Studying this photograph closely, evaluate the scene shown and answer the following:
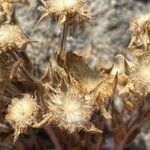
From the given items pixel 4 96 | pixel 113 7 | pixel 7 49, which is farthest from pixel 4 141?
pixel 113 7

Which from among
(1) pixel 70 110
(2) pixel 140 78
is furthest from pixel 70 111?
(2) pixel 140 78

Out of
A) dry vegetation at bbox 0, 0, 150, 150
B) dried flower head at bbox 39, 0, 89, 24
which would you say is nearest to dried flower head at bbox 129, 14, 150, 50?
dry vegetation at bbox 0, 0, 150, 150

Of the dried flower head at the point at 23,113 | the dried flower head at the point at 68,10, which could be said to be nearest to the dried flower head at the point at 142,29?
the dried flower head at the point at 68,10

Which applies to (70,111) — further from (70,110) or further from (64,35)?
(64,35)

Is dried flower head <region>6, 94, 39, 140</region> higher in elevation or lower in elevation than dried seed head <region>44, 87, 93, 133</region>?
lower

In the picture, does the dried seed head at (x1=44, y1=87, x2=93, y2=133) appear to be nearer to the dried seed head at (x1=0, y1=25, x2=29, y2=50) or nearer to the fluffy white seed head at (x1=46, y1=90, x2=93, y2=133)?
the fluffy white seed head at (x1=46, y1=90, x2=93, y2=133)

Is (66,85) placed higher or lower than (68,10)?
lower
